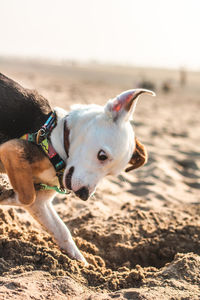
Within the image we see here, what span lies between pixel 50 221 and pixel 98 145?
2.99 ft

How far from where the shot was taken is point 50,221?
3.35 metres

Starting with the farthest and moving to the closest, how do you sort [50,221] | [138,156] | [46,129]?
[50,221] < [138,156] < [46,129]

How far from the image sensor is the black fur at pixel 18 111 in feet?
10.0

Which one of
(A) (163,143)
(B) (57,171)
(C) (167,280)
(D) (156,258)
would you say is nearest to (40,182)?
(B) (57,171)

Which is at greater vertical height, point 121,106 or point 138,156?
point 121,106

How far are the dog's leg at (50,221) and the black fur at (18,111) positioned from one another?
0.55 metres

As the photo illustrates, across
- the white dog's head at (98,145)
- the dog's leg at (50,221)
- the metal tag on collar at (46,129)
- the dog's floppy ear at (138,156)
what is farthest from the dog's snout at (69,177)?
the dog's floppy ear at (138,156)

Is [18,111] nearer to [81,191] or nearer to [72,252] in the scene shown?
[81,191]

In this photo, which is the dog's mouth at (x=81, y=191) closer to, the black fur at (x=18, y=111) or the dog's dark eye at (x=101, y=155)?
the dog's dark eye at (x=101, y=155)

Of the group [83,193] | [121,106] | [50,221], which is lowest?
[50,221]

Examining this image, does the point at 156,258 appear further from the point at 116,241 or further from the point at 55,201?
the point at 55,201

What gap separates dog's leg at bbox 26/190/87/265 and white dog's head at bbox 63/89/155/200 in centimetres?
48

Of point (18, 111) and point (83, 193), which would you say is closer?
point (83, 193)

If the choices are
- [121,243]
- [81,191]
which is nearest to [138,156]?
[81,191]
